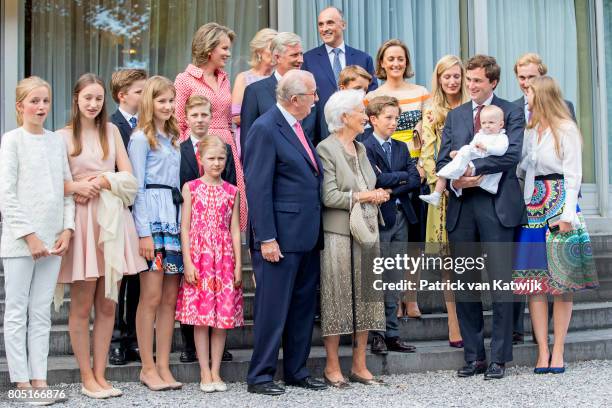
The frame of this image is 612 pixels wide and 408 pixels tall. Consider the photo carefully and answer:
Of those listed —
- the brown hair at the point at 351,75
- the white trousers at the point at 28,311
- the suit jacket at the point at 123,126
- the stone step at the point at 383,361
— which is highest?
the brown hair at the point at 351,75

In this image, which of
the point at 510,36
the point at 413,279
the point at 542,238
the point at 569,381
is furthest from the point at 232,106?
the point at 510,36

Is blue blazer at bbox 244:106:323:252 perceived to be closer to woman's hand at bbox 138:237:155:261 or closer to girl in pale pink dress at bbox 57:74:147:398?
woman's hand at bbox 138:237:155:261

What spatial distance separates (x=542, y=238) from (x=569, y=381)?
3.06 feet

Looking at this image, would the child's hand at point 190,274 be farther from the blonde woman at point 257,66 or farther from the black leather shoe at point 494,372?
the black leather shoe at point 494,372

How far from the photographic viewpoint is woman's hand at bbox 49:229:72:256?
5.02 meters

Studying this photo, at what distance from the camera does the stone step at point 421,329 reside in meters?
5.96

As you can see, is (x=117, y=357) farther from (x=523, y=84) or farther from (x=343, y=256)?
(x=523, y=84)

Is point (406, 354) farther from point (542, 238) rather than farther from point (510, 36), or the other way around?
point (510, 36)

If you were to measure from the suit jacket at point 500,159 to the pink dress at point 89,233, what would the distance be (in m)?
2.12

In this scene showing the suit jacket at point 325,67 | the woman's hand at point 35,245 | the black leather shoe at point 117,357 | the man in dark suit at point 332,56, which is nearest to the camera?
the woman's hand at point 35,245

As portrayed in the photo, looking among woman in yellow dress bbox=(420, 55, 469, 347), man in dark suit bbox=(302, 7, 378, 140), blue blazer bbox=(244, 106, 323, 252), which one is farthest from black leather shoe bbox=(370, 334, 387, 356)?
man in dark suit bbox=(302, 7, 378, 140)

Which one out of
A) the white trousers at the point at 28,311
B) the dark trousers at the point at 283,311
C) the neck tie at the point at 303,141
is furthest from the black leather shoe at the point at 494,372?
the white trousers at the point at 28,311

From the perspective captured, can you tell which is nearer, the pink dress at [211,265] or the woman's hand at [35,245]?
the woman's hand at [35,245]

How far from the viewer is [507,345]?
5820 mm
